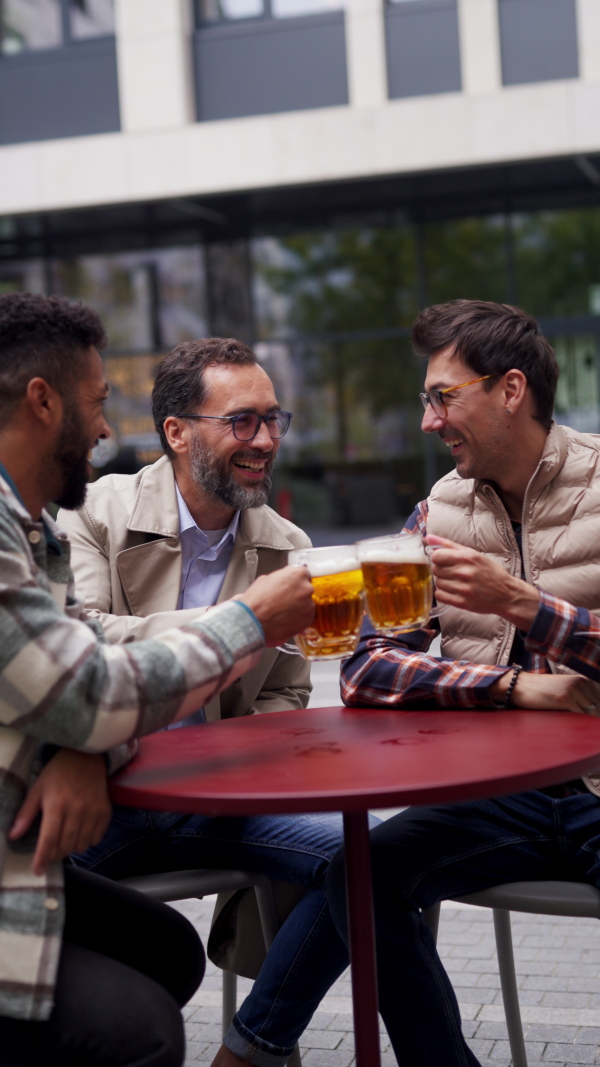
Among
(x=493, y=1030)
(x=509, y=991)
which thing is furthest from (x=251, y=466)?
(x=493, y=1030)

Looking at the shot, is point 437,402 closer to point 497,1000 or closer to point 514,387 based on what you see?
point 514,387

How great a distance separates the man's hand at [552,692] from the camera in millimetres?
2361

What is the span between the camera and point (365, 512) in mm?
14352

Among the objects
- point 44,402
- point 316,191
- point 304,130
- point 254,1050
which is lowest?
point 254,1050

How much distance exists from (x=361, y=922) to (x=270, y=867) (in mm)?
656

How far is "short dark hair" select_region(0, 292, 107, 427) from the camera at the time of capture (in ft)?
6.46

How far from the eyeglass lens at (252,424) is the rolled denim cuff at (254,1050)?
1497mm

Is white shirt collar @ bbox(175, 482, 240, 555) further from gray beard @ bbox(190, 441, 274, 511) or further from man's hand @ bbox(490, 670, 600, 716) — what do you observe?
man's hand @ bbox(490, 670, 600, 716)

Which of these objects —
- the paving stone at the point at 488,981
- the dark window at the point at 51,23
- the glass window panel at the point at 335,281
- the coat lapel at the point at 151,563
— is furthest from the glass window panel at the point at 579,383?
the coat lapel at the point at 151,563

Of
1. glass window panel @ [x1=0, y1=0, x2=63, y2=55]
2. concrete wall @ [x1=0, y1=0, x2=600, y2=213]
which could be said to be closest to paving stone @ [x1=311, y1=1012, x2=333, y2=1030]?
concrete wall @ [x1=0, y1=0, x2=600, y2=213]

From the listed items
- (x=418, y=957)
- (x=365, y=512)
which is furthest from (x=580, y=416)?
(x=418, y=957)

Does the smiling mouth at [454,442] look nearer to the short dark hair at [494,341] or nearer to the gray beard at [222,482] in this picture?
the short dark hair at [494,341]

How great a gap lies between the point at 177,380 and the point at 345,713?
4.01ft

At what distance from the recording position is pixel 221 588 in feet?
10.2
